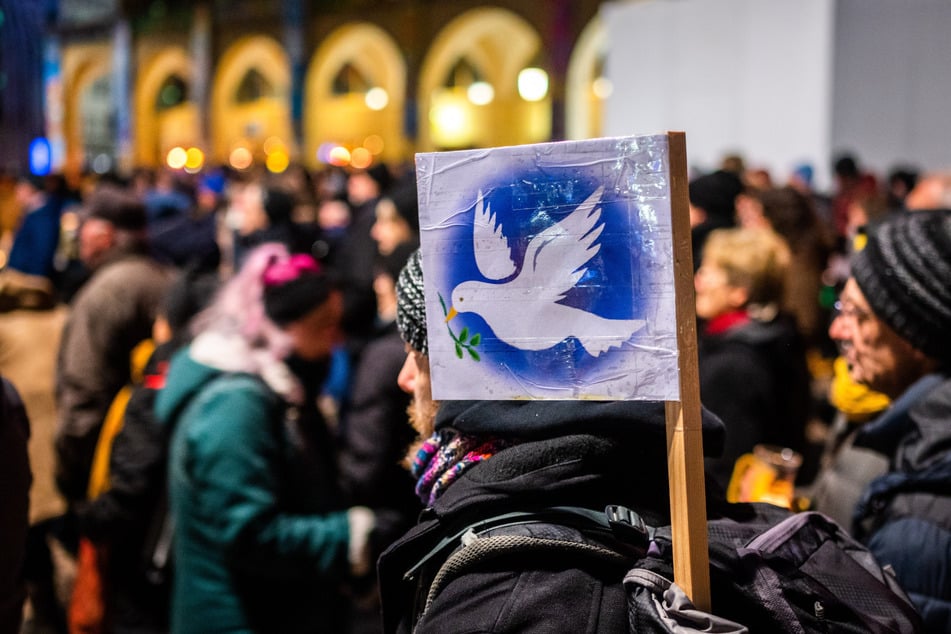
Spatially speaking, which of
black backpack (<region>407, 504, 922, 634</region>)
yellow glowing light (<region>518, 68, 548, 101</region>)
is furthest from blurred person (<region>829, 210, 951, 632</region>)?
yellow glowing light (<region>518, 68, 548, 101</region>)

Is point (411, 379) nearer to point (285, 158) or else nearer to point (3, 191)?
point (3, 191)

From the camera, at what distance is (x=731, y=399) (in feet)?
12.2

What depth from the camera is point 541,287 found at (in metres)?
1.48

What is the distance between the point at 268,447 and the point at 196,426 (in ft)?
0.71

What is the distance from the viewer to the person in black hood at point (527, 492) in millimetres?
1414

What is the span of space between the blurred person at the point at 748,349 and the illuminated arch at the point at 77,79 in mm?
38230

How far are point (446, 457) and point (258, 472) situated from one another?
138 centimetres

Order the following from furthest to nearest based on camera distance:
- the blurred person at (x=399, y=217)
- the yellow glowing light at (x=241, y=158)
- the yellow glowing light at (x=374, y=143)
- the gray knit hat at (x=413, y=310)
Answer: the yellow glowing light at (x=374, y=143) < the yellow glowing light at (x=241, y=158) < the blurred person at (x=399, y=217) < the gray knit hat at (x=413, y=310)

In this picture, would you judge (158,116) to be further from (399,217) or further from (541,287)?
(541,287)

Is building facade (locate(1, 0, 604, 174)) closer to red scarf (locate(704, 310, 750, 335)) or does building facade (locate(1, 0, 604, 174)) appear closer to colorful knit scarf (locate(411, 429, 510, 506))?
red scarf (locate(704, 310, 750, 335))

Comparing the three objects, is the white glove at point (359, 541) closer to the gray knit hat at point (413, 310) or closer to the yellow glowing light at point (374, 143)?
the gray knit hat at point (413, 310)

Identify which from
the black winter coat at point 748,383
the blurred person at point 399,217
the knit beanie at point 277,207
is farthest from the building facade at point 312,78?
the black winter coat at point 748,383

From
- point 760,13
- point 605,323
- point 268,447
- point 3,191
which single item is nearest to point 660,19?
point 760,13

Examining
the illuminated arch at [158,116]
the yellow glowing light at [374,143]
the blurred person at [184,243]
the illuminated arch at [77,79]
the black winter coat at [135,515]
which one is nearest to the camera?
the black winter coat at [135,515]
